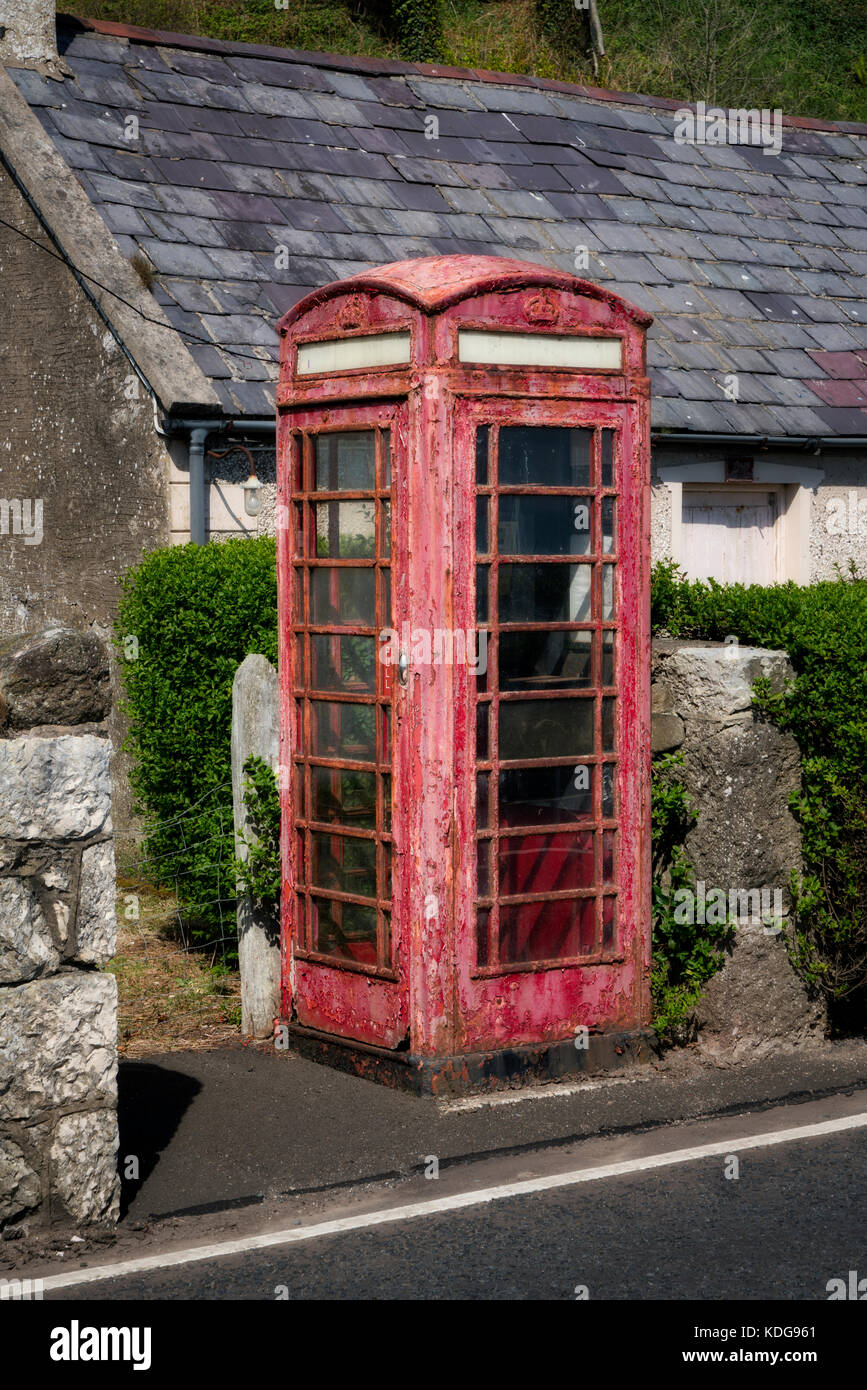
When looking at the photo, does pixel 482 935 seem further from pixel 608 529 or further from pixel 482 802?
pixel 608 529

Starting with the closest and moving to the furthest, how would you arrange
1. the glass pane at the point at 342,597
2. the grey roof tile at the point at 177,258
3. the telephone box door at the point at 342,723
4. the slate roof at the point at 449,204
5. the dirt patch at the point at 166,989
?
the telephone box door at the point at 342,723 < the glass pane at the point at 342,597 < the dirt patch at the point at 166,989 < the grey roof tile at the point at 177,258 < the slate roof at the point at 449,204

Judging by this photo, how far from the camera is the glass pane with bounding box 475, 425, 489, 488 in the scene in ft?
20.9

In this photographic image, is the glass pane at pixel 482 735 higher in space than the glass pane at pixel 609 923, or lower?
higher

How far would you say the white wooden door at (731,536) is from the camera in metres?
12.6

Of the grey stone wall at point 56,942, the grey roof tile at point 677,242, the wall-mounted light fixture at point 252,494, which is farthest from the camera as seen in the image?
the grey roof tile at point 677,242

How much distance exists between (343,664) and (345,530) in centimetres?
58

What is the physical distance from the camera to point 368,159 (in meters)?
13.1

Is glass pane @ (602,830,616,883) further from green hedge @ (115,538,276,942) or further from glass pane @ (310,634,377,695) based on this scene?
green hedge @ (115,538,276,942)

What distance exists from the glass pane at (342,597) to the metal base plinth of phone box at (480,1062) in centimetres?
182

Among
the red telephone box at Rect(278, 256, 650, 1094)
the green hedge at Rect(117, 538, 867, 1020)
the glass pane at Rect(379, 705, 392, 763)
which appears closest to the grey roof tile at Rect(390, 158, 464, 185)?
the green hedge at Rect(117, 538, 867, 1020)

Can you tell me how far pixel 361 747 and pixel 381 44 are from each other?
68.8 ft

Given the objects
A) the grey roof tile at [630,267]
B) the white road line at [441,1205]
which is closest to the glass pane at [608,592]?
the white road line at [441,1205]

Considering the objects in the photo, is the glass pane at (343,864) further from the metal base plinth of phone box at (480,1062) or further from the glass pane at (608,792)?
the glass pane at (608,792)

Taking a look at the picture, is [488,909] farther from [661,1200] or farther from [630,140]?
[630,140]
